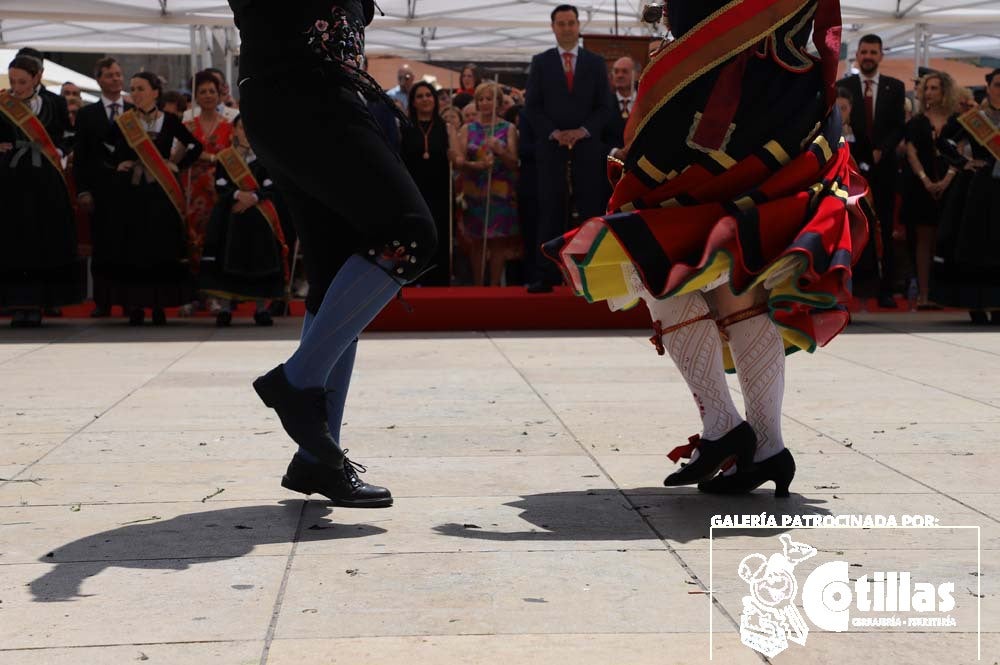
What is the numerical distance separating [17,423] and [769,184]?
123 inches

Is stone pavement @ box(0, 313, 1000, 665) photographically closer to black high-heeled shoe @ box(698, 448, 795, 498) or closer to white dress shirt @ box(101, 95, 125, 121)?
black high-heeled shoe @ box(698, 448, 795, 498)

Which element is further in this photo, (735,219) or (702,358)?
(702,358)

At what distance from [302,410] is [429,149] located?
7.96 m

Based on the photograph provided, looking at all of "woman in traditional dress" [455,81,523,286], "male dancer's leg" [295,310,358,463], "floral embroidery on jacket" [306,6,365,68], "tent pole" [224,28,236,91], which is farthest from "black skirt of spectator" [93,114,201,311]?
"floral embroidery on jacket" [306,6,365,68]

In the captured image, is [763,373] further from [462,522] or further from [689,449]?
[462,522]

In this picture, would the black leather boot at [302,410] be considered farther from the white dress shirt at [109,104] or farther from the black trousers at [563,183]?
the white dress shirt at [109,104]

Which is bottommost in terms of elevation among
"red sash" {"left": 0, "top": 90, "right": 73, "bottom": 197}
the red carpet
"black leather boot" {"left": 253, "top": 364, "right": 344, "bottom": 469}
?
the red carpet

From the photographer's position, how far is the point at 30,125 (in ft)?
34.0

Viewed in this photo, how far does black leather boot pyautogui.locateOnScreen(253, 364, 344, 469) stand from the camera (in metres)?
3.94

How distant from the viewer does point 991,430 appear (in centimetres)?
543

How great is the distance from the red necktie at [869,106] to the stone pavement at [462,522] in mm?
4061

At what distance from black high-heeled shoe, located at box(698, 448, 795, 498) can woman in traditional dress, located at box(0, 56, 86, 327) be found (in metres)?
7.25

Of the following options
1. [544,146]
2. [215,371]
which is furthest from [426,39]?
[215,371]

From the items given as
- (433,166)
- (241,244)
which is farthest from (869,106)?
(241,244)
